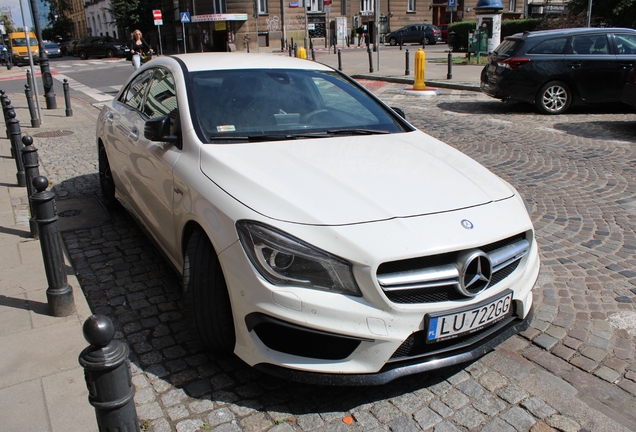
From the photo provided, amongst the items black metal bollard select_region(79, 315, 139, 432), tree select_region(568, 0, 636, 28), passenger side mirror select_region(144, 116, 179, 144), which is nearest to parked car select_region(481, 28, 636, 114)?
passenger side mirror select_region(144, 116, 179, 144)

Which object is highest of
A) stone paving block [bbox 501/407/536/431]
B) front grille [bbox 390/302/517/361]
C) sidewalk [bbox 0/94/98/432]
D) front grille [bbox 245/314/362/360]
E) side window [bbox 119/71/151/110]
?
side window [bbox 119/71/151/110]

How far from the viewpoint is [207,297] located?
295cm

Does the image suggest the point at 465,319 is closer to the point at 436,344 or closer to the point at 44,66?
the point at 436,344

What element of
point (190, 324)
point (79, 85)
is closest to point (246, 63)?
point (190, 324)

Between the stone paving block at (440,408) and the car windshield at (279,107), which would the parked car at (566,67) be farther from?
the stone paving block at (440,408)

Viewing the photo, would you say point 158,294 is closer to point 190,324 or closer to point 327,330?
point 190,324

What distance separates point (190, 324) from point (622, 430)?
2222mm

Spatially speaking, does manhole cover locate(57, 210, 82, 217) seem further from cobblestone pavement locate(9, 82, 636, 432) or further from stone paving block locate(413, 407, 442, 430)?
stone paving block locate(413, 407, 442, 430)

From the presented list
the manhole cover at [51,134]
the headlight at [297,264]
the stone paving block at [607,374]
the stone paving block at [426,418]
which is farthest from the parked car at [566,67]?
the headlight at [297,264]

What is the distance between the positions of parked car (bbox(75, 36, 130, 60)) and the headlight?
1719 inches

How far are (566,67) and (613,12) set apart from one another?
1316cm

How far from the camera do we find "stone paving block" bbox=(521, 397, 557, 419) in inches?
111

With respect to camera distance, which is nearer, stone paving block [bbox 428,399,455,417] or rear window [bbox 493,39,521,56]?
stone paving block [bbox 428,399,455,417]

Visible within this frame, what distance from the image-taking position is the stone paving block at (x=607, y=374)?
3107mm
